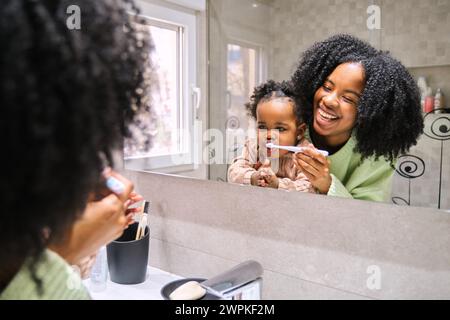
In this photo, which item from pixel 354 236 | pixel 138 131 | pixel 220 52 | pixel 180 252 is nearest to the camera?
pixel 138 131

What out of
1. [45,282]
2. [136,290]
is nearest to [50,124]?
[45,282]

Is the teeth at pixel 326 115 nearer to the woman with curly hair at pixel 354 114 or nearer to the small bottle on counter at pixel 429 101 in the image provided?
the woman with curly hair at pixel 354 114

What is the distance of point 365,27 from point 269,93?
205 millimetres

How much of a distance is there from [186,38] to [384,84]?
0.44 meters

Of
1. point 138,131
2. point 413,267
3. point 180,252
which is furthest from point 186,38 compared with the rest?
point 413,267

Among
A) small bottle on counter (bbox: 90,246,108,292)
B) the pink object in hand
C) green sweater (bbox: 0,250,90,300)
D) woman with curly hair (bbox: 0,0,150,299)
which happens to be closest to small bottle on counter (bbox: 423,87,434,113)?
the pink object in hand

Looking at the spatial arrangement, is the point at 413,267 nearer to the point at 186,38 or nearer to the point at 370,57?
the point at 370,57

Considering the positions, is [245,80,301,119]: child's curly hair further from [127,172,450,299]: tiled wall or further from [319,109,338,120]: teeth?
[127,172,450,299]: tiled wall

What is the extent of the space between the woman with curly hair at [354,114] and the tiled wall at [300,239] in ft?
0.14

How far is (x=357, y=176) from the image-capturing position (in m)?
0.74

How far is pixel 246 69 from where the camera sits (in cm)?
81

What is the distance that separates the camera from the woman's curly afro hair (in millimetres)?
668

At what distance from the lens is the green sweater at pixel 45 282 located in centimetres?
47

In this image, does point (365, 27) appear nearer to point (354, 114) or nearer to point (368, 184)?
point (354, 114)
